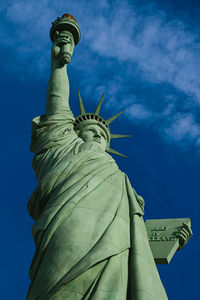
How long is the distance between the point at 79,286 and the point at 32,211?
276 centimetres

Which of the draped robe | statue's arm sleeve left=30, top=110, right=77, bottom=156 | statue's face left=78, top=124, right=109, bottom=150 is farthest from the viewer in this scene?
statue's face left=78, top=124, right=109, bottom=150

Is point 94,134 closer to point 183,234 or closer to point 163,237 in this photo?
point 163,237

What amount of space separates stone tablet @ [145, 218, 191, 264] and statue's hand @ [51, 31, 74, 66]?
4981 mm

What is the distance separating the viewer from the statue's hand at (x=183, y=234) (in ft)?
34.8

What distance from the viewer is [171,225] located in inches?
432

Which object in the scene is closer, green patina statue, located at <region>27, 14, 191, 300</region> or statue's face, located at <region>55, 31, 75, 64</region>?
green patina statue, located at <region>27, 14, 191, 300</region>

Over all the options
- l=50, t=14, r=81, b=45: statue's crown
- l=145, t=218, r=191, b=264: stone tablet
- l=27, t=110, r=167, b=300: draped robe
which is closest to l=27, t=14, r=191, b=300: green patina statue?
l=27, t=110, r=167, b=300: draped robe

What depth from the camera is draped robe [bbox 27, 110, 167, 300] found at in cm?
743

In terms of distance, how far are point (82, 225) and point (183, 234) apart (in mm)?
3217

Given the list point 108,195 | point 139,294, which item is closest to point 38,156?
point 108,195

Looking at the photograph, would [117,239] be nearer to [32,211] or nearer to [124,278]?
[124,278]

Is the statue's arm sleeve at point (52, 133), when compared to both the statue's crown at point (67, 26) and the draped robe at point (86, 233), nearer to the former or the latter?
the draped robe at point (86, 233)

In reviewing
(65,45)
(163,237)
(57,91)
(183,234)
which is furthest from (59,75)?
(183,234)

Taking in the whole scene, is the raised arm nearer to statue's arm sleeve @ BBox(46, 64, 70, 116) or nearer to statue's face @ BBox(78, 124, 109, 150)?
statue's arm sleeve @ BBox(46, 64, 70, 116)
